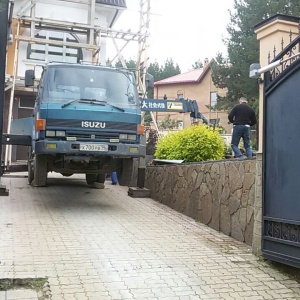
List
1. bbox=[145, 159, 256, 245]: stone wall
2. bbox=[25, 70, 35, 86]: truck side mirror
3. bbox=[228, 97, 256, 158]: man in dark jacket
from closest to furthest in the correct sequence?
bbox=[145, 159, 256, 245]: stone wall
bbox=[25, 70, 35, 86]: truck side mirror
bbox=[228, 97, 256, 158]: man in dark jacket

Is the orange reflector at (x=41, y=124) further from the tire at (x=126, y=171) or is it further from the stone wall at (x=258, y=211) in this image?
the stone wall at (x=258, y=211)

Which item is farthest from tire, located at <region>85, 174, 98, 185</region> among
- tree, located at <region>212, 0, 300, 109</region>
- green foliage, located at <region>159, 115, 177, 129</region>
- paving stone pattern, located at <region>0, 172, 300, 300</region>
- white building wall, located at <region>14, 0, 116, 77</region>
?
green foliage, located at <region>159, 115, 177, 129</region>

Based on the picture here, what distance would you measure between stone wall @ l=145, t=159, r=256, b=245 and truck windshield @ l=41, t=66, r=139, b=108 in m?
2.09

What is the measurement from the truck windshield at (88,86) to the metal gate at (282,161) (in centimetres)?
377

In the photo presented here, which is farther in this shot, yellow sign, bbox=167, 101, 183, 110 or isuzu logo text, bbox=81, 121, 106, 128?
yellow sign, bbox=167, 101, 183, 110

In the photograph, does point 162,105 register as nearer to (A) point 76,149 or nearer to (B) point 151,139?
(B) point 151,139

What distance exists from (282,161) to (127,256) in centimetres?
242

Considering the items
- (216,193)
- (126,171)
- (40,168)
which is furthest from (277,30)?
(40,168)

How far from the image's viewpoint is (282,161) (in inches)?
209

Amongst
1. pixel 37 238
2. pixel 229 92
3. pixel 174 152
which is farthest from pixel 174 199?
pixel 229 92

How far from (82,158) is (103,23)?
455 inches

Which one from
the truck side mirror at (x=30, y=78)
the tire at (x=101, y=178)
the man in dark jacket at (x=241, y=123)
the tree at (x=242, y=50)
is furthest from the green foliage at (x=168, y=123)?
the truck side mirror at (x=30, y=78)

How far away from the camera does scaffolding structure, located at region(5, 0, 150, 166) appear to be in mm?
15367

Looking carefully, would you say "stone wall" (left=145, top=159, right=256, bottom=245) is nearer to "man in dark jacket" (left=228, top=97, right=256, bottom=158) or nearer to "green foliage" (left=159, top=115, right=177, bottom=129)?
"man in dark jacket" (left=228, top=97, right=256, bottom=158)
